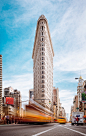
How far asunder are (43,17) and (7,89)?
9036cm

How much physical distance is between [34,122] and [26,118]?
1966 millimetres

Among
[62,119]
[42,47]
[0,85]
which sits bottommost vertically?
[62,119]

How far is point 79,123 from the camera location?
34656mm

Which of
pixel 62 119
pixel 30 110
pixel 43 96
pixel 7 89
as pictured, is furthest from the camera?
pixel 7 89

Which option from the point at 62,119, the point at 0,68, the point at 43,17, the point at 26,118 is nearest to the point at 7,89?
the point at 0,68

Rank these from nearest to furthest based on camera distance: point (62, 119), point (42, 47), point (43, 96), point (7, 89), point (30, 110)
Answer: point (30, 110), point (62, 119), point (43, 96), point (42, 47), point (7, 89)

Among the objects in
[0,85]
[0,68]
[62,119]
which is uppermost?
[0,68]

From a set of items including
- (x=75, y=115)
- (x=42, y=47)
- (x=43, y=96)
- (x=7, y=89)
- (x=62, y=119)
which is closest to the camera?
(x=75, y=115)

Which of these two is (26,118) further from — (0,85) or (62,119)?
(0,85)

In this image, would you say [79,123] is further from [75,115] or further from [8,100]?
[8,100]

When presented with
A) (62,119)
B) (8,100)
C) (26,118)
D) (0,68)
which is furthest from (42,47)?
(26,118)

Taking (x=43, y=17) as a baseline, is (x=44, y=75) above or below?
below

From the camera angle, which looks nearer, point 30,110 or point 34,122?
point 30,110

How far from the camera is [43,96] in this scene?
103 m
